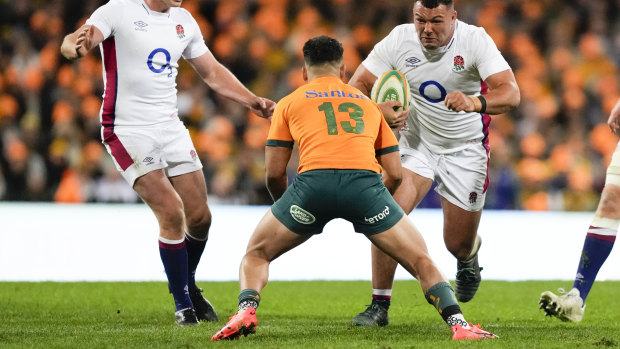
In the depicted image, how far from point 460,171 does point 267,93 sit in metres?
9.66

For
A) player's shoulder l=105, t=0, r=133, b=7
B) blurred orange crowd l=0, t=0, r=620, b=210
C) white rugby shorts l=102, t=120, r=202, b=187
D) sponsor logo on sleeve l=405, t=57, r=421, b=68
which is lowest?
blurred orange crowd l=0, t=0, r=620, b=210

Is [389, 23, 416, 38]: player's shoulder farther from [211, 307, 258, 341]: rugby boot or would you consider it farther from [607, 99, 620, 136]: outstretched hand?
[211, 307, 258, 341]: rugby boot

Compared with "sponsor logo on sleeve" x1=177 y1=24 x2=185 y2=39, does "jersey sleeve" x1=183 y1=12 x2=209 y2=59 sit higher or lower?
lower

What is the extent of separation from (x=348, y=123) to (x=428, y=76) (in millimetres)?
1581

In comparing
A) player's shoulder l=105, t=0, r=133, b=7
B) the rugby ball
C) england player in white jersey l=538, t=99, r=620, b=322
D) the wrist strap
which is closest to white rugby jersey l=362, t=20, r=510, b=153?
the wrist strap

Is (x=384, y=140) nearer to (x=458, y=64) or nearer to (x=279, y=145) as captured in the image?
(x=279, y=145)

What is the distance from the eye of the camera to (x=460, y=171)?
7.04 m

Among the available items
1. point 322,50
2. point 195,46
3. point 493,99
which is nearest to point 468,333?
point 493,99

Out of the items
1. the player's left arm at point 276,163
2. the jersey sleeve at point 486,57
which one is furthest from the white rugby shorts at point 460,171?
the player's left arm at point 276,163

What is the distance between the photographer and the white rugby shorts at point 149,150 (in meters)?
6.25

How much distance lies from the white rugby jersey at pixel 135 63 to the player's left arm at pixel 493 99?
1950 millimetres

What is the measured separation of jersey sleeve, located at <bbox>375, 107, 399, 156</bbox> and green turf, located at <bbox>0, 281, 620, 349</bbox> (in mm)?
1055

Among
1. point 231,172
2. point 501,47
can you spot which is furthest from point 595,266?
point 501,47

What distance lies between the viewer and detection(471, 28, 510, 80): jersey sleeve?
6.38 meters
